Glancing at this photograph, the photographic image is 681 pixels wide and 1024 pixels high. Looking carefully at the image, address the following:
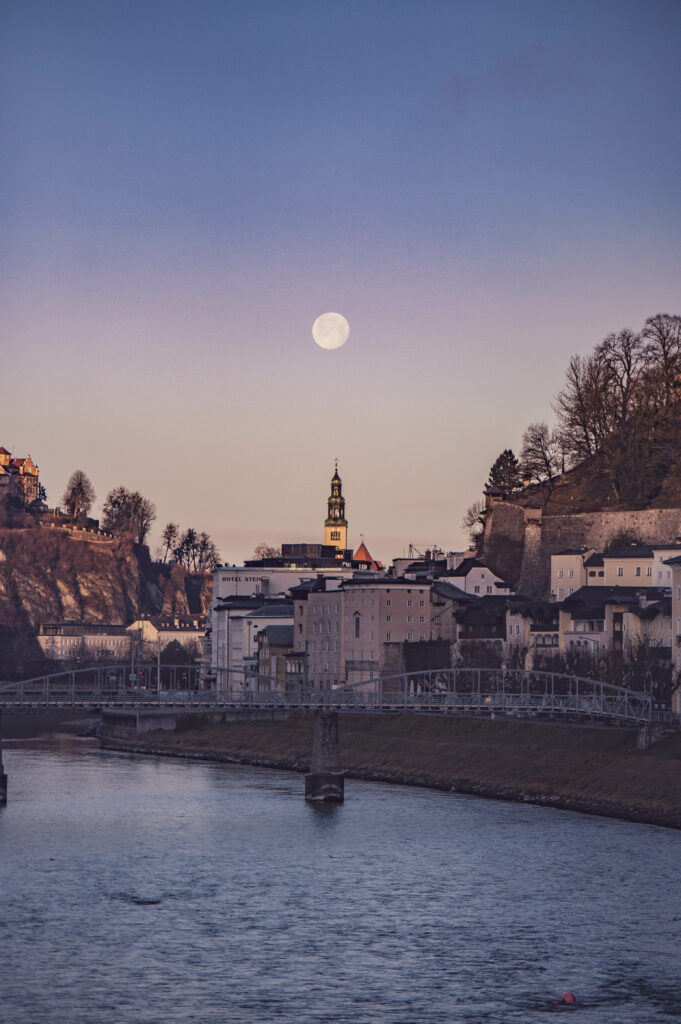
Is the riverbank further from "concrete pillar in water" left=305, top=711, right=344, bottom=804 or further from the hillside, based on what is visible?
the hillside

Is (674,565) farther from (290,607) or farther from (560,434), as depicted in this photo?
(290,607)

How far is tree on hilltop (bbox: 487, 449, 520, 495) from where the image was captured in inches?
6078

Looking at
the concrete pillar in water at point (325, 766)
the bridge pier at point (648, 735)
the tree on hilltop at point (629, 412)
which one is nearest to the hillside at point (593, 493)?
the tree on hilltop at point (629, 412)

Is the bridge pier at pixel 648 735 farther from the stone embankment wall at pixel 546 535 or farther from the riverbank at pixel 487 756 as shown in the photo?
the stone embankment wall at pixel 546 535

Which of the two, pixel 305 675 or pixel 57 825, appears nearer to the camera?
pixel 57 825

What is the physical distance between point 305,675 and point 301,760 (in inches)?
1539

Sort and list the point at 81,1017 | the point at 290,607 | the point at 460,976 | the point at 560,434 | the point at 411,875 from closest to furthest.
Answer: the point at 81,1017 < the point at 460,976 < the point at 411,875 < the point at 560,434 < the point at 290,607

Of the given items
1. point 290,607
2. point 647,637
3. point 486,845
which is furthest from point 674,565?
point 290,607

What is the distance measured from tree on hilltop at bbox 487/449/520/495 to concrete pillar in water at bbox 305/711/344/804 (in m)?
74.6

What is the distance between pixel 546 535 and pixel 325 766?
5948 centimetres

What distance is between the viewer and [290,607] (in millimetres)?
153625

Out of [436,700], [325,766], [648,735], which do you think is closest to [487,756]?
[325,766]

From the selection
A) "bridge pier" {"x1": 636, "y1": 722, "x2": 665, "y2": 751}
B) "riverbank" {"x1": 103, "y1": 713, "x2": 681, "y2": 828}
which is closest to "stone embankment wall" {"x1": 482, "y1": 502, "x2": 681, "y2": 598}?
"riverbank" {"x1": 103, "y1": 713, "x2": 681, "y2": 828}

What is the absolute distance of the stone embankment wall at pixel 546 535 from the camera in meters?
126
